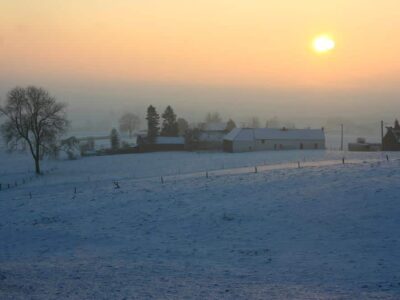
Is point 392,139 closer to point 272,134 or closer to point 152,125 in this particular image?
point 272,134

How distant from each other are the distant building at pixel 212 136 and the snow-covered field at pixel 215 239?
6051 centimetres

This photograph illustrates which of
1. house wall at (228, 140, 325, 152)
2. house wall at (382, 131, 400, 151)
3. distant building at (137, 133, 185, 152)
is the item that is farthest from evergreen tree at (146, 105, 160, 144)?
house wall at (382, 131, 400, 151)

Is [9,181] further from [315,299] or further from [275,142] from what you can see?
[275,142]

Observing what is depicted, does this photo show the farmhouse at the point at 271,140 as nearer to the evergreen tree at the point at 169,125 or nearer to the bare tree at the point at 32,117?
the evergreen tree at the point at 169,125

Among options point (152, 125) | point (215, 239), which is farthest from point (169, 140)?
point (215, 239)

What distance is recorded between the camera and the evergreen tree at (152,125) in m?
91.0

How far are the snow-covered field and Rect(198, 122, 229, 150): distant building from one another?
199ft

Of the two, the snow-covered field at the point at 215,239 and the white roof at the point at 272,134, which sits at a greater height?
the white roof at the point at 272,134

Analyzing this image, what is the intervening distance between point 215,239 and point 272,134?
68667mm

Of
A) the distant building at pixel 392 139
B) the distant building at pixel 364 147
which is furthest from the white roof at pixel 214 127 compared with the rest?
the distant building at pixel 392 139

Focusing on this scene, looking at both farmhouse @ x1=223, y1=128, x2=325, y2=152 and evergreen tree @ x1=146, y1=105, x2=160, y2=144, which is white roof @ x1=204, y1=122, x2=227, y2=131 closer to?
evergreen tree @ x1=146, y1=105, x2=160, y2=144

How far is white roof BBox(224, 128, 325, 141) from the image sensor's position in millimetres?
83438

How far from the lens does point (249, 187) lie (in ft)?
94.3

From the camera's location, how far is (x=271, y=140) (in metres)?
84.4
